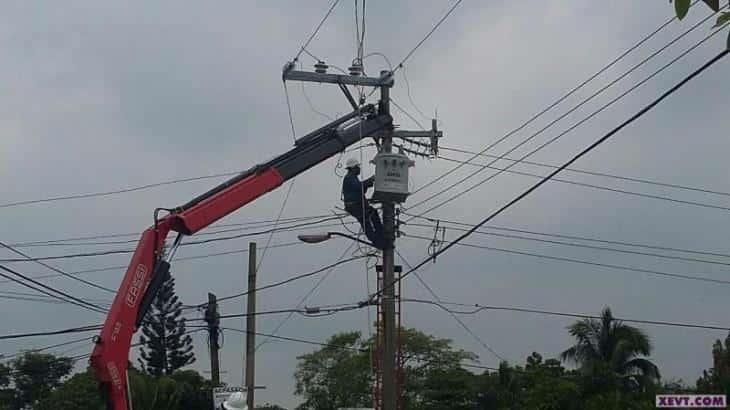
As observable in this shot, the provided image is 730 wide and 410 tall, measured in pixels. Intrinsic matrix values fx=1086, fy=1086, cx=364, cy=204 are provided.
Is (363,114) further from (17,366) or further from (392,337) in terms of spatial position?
(17,366)

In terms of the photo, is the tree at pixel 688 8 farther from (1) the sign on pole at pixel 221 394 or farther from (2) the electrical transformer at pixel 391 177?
(1) the sign on pole at pixel 221 394

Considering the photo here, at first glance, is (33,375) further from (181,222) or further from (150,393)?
(181,222)

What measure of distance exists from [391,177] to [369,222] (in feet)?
3.48

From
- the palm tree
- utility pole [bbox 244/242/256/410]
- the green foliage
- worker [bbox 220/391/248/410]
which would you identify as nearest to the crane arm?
worker [bbox 220/391/248/410]

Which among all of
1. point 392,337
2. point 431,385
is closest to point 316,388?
point 431,385

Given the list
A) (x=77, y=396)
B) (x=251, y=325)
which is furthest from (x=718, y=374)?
(x=77, y=396)

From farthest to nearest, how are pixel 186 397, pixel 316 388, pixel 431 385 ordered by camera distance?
pixel 316 388, pixel 431 385, pixel 186 397

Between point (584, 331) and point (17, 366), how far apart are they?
101 ft

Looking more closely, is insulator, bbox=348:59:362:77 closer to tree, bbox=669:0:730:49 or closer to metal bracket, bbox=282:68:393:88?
metal bracket, bbox=282:68:393:88

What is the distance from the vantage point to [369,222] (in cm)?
2262

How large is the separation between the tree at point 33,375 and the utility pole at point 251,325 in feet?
104

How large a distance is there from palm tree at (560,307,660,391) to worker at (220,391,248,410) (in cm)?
2687

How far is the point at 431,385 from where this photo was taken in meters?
57.8

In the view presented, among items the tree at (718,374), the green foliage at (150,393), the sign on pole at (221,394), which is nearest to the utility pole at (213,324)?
the sign on pole at (221,394)
